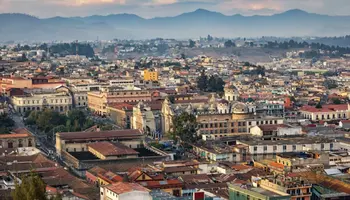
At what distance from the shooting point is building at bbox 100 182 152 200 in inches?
1099

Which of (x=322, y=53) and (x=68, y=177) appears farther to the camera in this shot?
(x=322, y=53)

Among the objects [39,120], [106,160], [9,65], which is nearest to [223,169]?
[106,160]

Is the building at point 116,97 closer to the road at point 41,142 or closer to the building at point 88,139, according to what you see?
the road at point 41,142

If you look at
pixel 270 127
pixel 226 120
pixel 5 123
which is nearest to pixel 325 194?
pixel 270 127

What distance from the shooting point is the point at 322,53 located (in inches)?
6068

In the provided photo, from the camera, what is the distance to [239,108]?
1964 inches

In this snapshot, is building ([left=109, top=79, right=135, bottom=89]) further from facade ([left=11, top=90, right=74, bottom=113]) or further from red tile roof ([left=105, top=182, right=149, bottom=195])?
red tile roof ([left=105, top=182, right=149, bottom=195])

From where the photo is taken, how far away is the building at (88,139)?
44.5 metres

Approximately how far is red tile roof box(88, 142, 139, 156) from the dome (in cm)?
927

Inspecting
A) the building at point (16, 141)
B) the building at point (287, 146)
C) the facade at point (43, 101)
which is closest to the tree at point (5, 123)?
the building at point (16, 141)

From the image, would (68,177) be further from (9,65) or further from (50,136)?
(9,65)

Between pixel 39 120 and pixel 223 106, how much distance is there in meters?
13.0

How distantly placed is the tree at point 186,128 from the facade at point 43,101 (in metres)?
23.1

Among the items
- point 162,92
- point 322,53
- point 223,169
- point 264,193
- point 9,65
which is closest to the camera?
point 264,193
